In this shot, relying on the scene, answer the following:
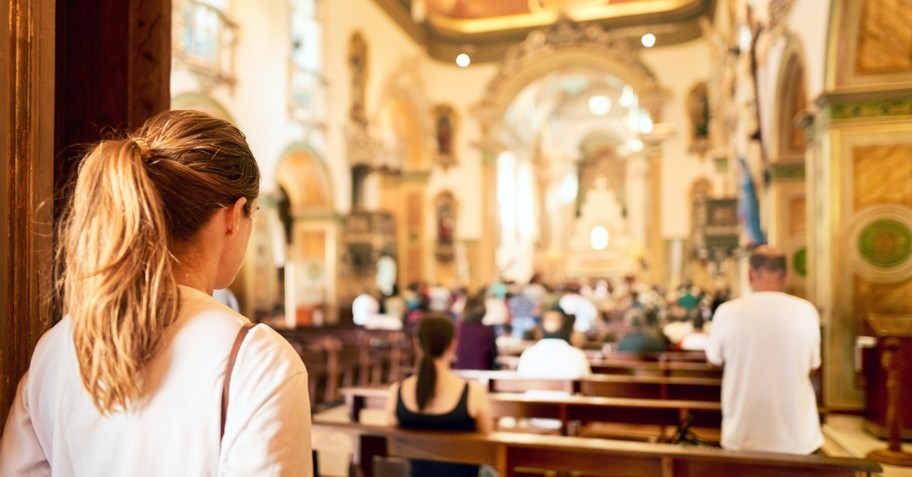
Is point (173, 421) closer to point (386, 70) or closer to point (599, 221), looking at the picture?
point (386, 70)

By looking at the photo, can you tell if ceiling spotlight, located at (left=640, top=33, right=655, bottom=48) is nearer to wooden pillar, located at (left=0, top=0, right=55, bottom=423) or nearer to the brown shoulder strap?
wooden pillar, located at (left=0, top=0, right=55, bottom=423)

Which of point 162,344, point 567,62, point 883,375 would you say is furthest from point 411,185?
point 162,344

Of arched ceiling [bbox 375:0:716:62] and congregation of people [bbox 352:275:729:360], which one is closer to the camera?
congregation of people [bbox 352:275:729:360]

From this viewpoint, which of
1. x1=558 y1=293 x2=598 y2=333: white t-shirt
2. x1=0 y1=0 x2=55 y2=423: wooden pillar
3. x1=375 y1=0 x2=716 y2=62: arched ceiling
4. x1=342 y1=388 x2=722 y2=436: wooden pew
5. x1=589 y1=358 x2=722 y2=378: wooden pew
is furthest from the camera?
x1=375 y1=0 x2=716 y2=62: arched ceiling

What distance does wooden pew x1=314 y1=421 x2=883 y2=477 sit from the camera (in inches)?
103

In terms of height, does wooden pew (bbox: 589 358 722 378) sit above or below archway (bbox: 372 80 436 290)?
below

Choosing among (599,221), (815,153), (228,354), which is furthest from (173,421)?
(599,221)

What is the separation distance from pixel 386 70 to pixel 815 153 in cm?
1387

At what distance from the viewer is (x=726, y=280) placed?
51.7ft

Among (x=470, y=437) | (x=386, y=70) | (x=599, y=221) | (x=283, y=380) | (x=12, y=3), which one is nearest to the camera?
(x=283, y=380)

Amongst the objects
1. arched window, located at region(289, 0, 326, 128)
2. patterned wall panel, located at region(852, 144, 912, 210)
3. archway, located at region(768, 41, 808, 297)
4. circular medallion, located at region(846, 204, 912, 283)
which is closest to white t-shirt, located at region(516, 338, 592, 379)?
circular medallion, located at region(846, 204, 912, 283)

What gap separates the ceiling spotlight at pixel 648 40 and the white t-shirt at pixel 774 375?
18.9 meters

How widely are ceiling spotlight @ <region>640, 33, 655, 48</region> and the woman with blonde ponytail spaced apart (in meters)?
21.4

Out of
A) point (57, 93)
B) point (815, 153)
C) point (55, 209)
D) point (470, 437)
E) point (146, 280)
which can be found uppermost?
point (815, 153)
